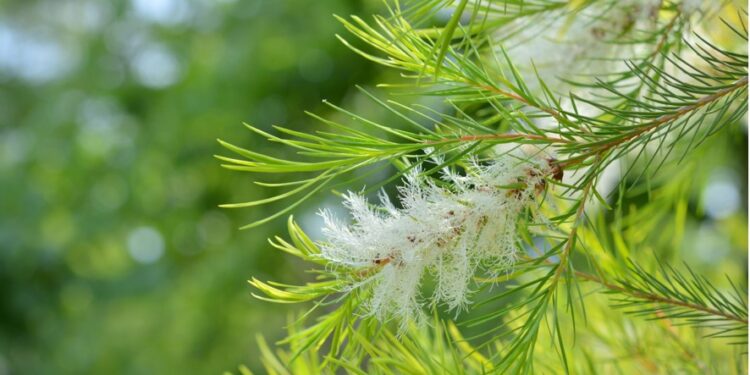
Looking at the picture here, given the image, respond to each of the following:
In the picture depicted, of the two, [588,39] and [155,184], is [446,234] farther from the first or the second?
[155,184]

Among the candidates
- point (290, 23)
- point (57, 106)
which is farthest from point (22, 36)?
point (290, 23)

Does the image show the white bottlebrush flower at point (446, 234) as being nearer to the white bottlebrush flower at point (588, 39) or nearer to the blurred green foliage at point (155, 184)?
the white bottlebrush flower at point (588, 39)

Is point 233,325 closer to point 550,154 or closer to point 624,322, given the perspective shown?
point 624,322

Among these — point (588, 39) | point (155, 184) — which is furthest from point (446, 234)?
point (155, 184)

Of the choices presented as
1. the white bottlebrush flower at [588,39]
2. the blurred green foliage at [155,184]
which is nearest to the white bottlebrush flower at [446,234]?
the white bottlebrush flower at [588,39]

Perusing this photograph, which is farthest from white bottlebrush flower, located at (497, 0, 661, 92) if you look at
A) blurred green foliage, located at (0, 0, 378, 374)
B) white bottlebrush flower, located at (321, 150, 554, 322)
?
blurred green foliage, located at (0, 0, 378, 374)

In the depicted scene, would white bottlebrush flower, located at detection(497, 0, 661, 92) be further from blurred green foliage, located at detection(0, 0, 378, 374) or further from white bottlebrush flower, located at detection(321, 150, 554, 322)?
blurred green foliage, located at detection(0, 0, 378, 374)
